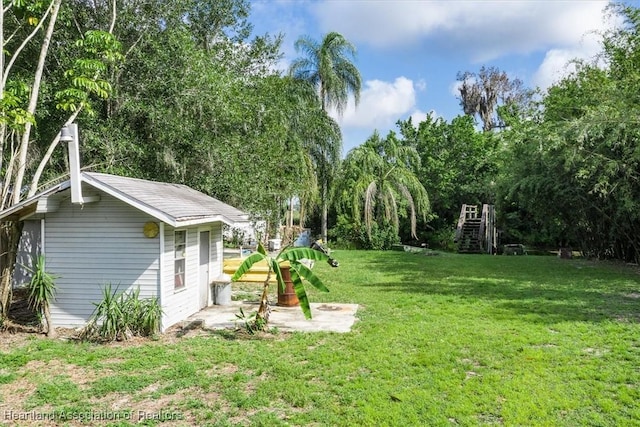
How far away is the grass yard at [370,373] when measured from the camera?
467 cm

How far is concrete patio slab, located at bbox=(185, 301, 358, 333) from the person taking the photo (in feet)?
26.6

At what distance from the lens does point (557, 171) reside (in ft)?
52.2

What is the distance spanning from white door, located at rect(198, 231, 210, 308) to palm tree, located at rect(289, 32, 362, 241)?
13373 millimetres

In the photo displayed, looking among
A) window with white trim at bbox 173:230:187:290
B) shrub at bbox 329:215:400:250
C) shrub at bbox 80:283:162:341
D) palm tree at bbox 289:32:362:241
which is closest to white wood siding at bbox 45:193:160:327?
shrub at bbox 80:283:162:341

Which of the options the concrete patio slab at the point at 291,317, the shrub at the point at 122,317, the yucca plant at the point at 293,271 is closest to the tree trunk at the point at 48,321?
the shrub at the point at 122,317

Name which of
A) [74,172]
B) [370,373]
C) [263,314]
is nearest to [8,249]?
[74,172]

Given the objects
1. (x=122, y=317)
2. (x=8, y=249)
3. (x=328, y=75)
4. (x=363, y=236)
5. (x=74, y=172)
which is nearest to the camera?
(x=74, y=172)

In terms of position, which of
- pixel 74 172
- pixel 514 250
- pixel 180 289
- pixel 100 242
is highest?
pixel 74 172

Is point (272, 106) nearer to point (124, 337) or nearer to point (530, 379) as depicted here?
point (124, 337)

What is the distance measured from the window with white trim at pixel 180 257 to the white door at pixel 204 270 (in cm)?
84

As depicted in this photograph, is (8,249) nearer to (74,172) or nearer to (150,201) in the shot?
(74,172)

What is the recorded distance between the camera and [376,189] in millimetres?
→ 22578

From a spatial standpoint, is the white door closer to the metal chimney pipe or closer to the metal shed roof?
the metal shed roof

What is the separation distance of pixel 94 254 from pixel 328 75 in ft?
55.9
